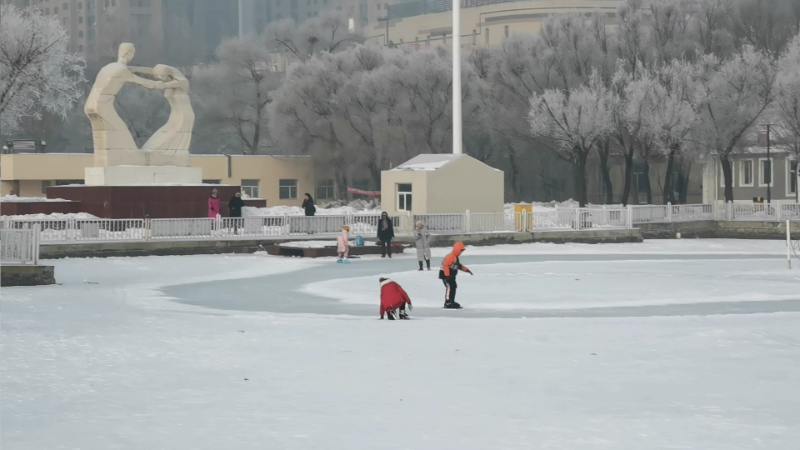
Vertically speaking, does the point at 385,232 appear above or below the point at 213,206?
below

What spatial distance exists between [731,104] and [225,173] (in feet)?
100

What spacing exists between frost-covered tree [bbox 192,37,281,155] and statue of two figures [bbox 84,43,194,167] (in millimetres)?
40115

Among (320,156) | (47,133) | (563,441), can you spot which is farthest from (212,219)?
(47,133)

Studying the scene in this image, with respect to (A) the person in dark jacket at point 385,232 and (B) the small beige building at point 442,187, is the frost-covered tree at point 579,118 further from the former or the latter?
(A) the person in dark jacket at point 385,232

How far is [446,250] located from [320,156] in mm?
34308

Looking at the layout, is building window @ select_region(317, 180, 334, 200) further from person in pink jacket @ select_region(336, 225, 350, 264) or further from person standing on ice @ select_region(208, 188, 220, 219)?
person in pink jacket @ select_region(336, 225, 350, 264)

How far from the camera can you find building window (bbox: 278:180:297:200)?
237ft

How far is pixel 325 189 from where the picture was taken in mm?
76250

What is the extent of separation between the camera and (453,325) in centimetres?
1841

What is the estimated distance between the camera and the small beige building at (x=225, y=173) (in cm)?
6309

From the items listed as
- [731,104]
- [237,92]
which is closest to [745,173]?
[731,104]

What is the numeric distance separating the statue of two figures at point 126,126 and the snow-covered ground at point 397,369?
17340 millimetres

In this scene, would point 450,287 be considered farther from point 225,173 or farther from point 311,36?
point 311,36

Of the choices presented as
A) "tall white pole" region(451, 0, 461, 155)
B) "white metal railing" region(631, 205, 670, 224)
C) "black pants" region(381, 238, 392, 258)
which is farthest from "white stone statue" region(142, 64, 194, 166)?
"white metal railing" region(631, 205, 670, 224)
